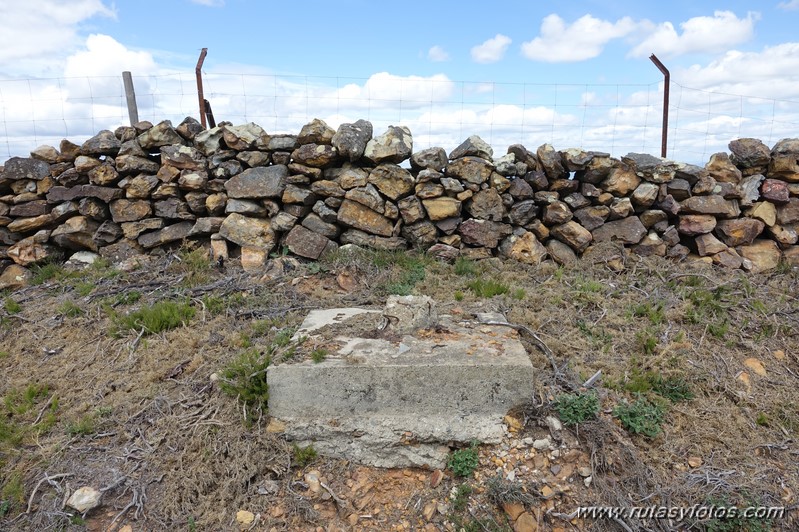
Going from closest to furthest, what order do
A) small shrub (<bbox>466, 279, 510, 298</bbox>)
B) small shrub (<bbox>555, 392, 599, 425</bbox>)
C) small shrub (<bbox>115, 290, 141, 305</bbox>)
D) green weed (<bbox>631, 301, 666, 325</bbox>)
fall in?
1. small shrub (<bbox>555, 392, 599, 425</bbox>)
2. green weed (<bbox>631, 301, 666, 325</bbox>)
3. small shrub (<bbox>115, 290, 141, 305</bbox>)
4. small shrub (<bbox>466, 279, 510, 298</bbox>)

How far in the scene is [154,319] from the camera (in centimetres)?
405

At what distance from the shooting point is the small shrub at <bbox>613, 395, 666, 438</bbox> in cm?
303

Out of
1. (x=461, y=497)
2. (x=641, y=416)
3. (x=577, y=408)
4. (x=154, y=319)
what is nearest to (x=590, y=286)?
(x=641, y=416)

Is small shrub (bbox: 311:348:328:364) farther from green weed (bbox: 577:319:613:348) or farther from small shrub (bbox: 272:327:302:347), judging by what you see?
green weed (bbox: 577:319:613:348)

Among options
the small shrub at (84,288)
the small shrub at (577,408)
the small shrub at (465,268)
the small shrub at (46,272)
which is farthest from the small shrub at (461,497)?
the small shrub at (46,272)

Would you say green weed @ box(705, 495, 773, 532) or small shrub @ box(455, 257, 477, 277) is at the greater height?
small shrub @ box(455, 257, 477, 277)

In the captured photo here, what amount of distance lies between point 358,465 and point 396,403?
1.45ft

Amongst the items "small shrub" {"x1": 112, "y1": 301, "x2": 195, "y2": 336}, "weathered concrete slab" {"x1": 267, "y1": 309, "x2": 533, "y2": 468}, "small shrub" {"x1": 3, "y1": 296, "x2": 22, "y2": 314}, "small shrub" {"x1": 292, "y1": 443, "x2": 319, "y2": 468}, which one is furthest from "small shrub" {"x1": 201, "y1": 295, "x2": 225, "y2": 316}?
"small shrub" {"x1": 3, "y1": 296, "x2": 22, "y2": 314}

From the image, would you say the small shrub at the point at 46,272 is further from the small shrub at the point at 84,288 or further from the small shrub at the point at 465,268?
the small shrub at the point at 465,268

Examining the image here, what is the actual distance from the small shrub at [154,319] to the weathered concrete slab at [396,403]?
4.89ft

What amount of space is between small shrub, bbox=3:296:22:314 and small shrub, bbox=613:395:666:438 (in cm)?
526

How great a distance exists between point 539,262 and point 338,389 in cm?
323

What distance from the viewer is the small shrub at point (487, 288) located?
4.65 metres

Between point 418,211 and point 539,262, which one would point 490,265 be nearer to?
point 539,262
